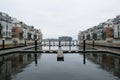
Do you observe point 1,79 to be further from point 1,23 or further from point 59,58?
point 1,23

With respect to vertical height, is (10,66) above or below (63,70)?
above

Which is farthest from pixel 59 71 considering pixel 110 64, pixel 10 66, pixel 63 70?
pixel 110 64

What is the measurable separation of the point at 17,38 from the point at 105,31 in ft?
137

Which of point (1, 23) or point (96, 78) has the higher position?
point (1, 23)

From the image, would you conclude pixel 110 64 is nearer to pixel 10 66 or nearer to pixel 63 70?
pixel 63 70

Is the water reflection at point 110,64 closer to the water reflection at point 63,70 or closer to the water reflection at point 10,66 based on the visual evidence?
the water reflection at point 63,70

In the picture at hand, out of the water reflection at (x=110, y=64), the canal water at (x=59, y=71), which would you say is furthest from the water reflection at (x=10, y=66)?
the water reflection at (x=110, y=64)

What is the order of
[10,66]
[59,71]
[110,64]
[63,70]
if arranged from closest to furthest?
[59,71], [63,70], [10,66], [110,64]

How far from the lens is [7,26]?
204ft

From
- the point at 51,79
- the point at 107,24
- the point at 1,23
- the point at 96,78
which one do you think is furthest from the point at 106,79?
the point at 107,24

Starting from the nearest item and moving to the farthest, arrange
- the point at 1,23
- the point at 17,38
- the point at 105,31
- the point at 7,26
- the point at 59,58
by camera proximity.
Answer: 1. the point at 59,58
2. the point at 1,23
3. the point at 7,26
4. the point at 17,38
5. the point at 105,31

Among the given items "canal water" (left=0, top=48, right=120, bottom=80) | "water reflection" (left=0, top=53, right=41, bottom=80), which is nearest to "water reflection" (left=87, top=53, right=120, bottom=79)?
"canal water" (left=0, top=48, right=120, bottom=80)

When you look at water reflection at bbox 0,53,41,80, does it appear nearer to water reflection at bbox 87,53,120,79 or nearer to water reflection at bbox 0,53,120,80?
water reflection at bbox 0,53,120,80

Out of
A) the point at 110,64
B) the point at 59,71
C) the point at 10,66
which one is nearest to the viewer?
the point at 59,71
